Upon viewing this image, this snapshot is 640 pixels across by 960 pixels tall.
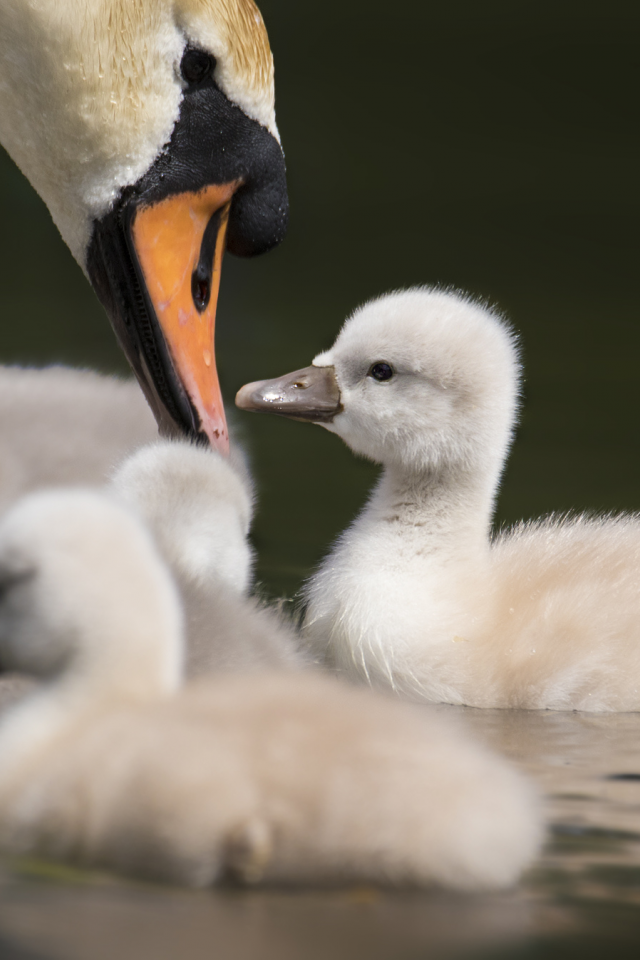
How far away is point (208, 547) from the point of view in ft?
5.75

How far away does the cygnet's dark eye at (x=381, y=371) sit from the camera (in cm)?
211

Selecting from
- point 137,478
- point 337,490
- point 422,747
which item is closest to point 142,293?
point 137,478

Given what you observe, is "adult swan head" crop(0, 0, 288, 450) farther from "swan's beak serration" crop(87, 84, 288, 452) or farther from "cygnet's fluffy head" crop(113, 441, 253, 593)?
"cygnet's fluffy head" crop(113, 441, 253, 593)

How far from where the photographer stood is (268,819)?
1.09 metres

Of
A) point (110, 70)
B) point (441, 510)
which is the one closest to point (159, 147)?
point (110, 70)

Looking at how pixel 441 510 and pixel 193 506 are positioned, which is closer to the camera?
pixel 193 506

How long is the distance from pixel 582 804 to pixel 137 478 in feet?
2.19

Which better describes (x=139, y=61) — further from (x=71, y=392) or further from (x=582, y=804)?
(x=582, y=804)

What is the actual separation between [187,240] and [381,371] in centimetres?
36

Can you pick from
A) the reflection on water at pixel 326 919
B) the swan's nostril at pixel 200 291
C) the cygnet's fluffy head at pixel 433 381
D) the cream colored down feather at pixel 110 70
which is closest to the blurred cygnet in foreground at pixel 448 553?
the cygnet's fluffy head at pixel 433 381

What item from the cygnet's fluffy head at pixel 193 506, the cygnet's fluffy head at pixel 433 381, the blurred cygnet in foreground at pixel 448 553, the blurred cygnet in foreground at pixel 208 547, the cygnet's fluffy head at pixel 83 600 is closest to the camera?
the cygnet's fluffy head at pixel 83 600

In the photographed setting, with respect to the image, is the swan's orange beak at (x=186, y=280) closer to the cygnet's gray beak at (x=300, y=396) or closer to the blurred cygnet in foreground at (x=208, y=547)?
the cygnet's gray beak at (x=300, y=396)

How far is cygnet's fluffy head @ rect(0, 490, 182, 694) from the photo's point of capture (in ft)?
3.89

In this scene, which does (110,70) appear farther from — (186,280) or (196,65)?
(186,280)
